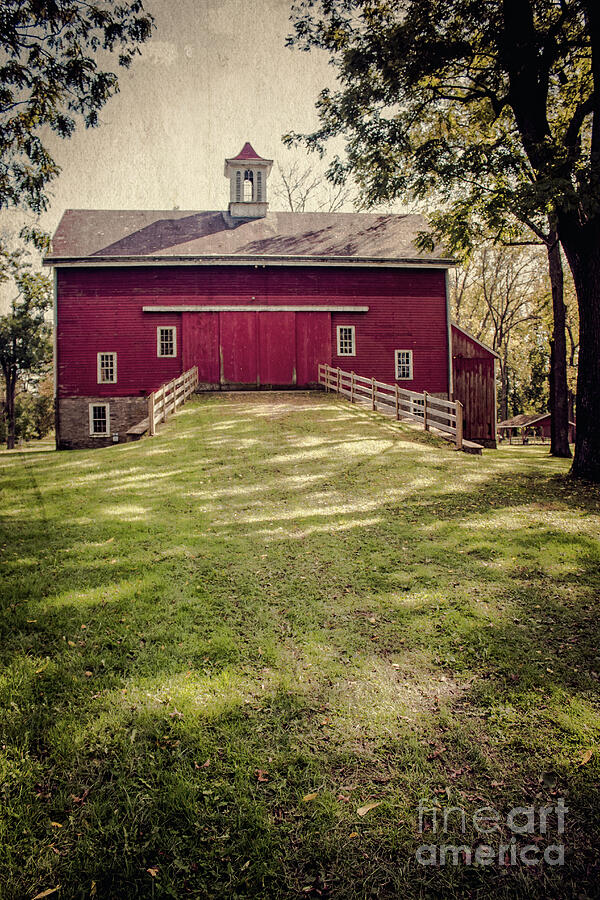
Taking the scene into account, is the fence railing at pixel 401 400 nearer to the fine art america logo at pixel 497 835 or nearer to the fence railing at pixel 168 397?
the fence railing at pixel 168 397

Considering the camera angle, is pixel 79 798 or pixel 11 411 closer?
pixel 79 798

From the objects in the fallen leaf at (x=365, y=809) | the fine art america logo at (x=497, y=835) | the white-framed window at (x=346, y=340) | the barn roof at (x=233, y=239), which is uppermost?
the barn roof at (x=233, y=239)

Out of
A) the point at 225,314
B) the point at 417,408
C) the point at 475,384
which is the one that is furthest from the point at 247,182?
the point at 417,408

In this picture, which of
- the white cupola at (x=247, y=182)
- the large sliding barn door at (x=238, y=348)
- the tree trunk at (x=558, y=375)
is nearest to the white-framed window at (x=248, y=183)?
the white cupola at (x=247, y=182)

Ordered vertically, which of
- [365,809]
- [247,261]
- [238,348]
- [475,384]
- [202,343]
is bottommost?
[365,809]

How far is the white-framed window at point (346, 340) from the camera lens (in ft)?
76.6

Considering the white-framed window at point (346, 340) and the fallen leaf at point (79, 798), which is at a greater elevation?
the white-framed window at point (346, 340)

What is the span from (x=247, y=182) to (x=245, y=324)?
9.03m

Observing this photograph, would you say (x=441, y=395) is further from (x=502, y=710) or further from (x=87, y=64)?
(x=502, y=710)

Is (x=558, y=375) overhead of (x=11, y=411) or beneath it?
overhead

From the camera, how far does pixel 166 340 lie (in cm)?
2272

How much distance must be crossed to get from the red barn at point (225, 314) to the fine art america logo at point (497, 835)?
2057 centimetres

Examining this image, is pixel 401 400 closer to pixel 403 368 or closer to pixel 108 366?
pixel 403 368

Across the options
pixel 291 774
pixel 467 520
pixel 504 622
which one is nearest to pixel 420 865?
pixel 291 774
